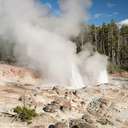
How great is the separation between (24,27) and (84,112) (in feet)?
44.7

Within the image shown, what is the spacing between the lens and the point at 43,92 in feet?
69.2

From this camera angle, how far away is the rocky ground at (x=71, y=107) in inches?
552

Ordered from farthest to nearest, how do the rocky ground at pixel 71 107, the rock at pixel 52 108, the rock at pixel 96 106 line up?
1. the rock at pixel 96 106
2. the rock at pixel 52 108
3. the rocky ground at pixel 71 107

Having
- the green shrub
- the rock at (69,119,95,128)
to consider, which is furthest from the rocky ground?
the green shrub

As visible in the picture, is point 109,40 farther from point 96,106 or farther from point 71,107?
point 71,107

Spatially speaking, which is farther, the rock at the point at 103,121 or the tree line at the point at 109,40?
the tree line at the point at 109,40

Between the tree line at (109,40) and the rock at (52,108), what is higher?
the tree line at (109,40)

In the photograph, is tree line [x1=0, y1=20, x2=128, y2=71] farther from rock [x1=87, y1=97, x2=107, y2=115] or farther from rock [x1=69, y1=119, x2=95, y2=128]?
rock [x1=69, y1=119, x2=95, y2=128]

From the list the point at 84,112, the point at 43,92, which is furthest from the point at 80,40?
the point at 84,112

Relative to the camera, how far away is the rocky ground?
1403 cm

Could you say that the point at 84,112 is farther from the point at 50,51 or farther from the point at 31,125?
the point at 50,51

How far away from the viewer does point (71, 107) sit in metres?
16.8

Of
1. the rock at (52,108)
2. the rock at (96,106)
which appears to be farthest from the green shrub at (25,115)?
the rock at (96,106)

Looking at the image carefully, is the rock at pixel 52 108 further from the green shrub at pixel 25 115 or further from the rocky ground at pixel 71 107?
the green shrub at pixel 25 115
